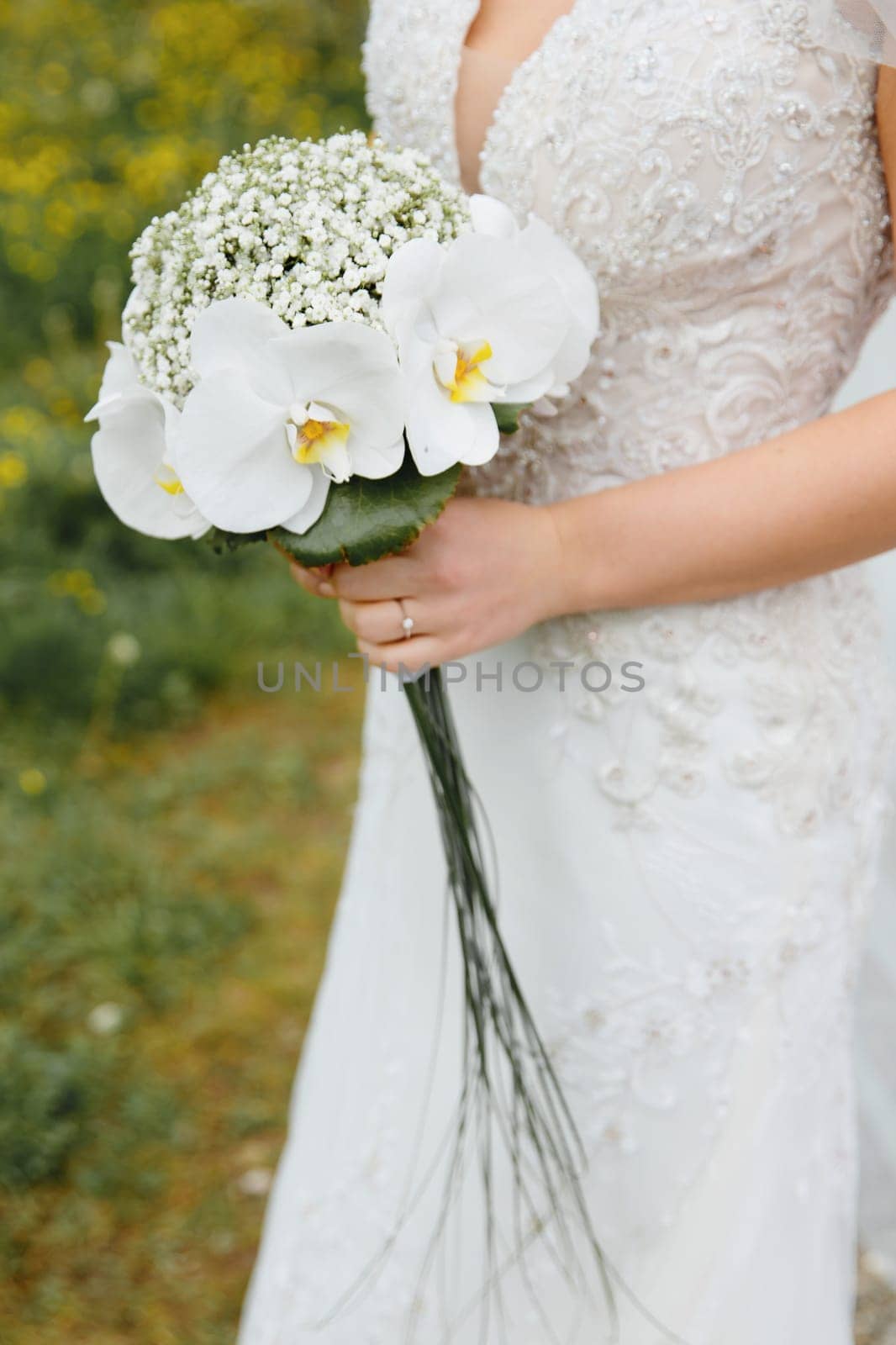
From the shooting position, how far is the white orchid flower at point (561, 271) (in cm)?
112

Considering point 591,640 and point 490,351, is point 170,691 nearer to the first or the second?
point 591,640

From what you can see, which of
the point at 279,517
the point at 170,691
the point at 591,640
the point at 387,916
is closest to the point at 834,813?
the point at 591,640

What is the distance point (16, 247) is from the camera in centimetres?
527

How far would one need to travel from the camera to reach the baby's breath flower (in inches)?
41.0

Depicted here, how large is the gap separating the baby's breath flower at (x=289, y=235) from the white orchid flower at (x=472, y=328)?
3 cm

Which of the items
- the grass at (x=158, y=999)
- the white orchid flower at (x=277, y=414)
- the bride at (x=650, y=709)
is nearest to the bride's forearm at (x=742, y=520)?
the bride at (x=650, y=709)

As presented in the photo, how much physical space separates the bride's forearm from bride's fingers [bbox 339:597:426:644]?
0.52 feet

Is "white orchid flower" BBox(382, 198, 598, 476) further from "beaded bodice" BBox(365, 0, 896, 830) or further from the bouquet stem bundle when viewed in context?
the bouquet stem bundle

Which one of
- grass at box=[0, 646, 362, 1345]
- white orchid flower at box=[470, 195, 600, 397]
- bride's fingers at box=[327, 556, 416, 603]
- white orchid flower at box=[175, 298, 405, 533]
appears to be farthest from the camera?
grass at box=[0, 646, 362, 1345]

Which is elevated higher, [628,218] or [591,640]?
[628,218]

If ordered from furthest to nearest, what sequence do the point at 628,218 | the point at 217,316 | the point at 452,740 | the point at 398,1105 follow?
1. the point at 398,1105
2. the point at 452,740
3. the point at 628,218
4. the point at 217,316

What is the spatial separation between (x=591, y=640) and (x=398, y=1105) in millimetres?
687

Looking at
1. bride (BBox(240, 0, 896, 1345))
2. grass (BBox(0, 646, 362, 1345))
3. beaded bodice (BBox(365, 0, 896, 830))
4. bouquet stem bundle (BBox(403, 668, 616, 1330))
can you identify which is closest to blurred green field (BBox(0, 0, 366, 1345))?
grass (BBox(0, 646, 362, 1345))

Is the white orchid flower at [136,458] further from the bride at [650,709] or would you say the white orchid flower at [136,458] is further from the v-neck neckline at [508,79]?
the v-neck neckline at [508,79]
